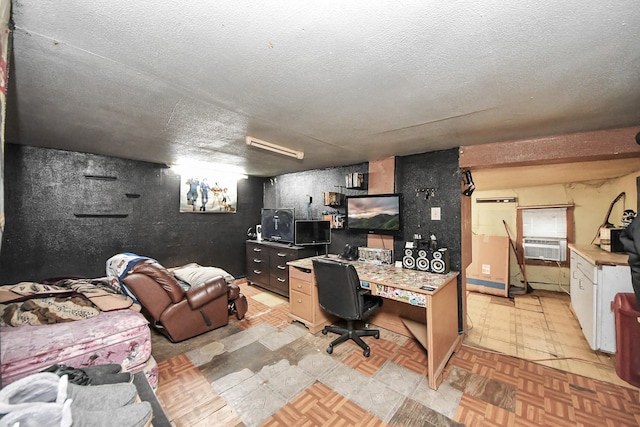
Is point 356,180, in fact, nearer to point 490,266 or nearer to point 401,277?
point 401,277

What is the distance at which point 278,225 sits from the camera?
4562mm

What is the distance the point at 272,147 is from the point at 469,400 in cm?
286

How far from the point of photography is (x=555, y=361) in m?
2.45

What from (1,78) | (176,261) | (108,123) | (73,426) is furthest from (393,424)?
(176,261)

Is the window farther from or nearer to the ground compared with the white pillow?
farther from the ground

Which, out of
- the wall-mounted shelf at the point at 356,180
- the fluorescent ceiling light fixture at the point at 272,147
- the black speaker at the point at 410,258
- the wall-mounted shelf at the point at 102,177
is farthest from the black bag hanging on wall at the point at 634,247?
the wall-mounted shelf at the point at 102,177

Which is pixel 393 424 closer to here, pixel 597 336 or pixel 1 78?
pixel 597 336

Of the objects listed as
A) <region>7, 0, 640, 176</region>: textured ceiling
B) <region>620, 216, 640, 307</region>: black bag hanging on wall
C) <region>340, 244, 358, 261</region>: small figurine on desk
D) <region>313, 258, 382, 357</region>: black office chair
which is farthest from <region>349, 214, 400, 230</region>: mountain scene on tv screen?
<region>620, 216, 640, 307</region>: black bag hanging on wall

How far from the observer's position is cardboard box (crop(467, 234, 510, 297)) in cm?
441

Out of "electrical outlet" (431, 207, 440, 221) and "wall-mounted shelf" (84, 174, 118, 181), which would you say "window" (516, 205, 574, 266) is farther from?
"wall-mounted shelf" (84, 174, 118, 181)

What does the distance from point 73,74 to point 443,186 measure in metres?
3.22

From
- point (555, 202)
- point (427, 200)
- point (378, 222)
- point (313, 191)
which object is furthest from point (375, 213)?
point (555, 202)

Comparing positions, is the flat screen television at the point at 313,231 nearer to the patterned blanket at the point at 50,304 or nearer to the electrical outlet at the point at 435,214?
the electrical outlet at the point at 435,214

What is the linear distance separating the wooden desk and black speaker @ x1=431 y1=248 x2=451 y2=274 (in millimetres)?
66
